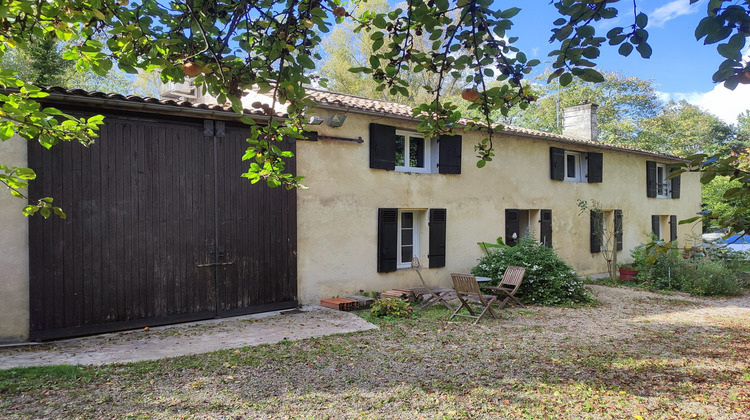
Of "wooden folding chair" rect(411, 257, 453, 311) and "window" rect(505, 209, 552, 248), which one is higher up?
"window" rect(505, 209, 552, 248)

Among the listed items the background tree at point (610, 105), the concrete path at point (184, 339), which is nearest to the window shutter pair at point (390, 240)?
the concrete path at point (184, 339)

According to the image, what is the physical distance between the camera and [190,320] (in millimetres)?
7285

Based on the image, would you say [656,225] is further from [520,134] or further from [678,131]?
[678,131]

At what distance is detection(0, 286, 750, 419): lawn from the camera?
13.0 feet

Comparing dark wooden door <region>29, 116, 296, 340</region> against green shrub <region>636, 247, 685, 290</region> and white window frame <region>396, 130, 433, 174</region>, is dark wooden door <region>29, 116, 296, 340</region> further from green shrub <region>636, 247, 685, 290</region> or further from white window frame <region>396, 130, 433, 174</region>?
green shrub <region>636, 247, 685, 290</region>

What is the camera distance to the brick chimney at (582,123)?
1677 cm

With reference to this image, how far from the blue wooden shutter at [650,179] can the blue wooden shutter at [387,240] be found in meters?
11.0

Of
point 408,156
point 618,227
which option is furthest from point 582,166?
point 408,156

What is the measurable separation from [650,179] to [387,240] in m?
11.5

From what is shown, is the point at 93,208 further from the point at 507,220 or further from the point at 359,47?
the point at 359,47

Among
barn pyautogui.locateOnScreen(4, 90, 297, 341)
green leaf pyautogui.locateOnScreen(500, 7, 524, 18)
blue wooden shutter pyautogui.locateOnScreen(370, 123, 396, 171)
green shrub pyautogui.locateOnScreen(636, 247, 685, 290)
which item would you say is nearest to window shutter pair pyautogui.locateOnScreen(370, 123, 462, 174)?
blue wooden shutter pyautogui.locateOnScreen(370, 123, 396, 171)

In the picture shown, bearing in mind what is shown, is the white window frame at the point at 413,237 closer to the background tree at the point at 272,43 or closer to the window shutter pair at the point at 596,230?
the window shutter pair at the point at 596,230

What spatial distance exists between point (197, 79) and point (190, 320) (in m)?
5.45

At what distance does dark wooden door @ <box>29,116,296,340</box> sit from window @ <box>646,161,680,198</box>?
13.5m
